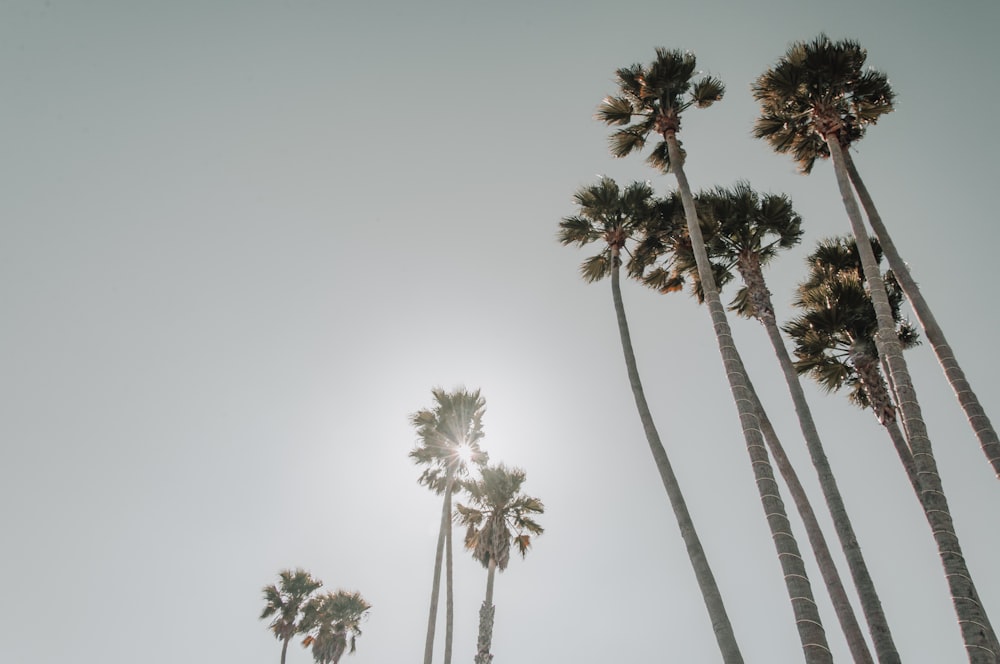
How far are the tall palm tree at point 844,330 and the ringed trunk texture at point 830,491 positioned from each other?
5.64 ft

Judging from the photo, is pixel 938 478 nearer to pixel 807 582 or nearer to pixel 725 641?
pixel 807 582

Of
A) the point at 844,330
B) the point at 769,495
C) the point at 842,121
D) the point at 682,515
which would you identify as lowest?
the point at 769,495

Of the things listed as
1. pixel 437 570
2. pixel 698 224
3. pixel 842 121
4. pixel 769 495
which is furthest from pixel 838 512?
pixel 437 570

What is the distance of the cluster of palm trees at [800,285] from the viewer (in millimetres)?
10055

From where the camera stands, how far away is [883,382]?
15672 mm

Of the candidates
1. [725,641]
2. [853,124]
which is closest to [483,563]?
[725,641]

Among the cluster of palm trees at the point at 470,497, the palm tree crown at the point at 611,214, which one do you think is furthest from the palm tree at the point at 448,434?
the palm tree crown at the point at 611,214

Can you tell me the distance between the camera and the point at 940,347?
11.6 m

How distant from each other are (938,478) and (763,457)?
101 inches

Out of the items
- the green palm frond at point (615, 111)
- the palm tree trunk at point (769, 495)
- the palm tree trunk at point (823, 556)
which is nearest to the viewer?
the palm tree trunk at point (769, 495)

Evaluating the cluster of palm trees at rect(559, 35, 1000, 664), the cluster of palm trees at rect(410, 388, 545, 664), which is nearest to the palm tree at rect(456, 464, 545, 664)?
the cluster of palm trees at rect(410, 388, 545, 664)

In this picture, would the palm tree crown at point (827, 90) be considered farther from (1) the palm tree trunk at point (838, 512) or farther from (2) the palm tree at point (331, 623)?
(2) the palm tree at point (331, 623)

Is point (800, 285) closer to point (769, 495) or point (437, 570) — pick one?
point (769, 495)

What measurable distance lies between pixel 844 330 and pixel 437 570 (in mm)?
16697
